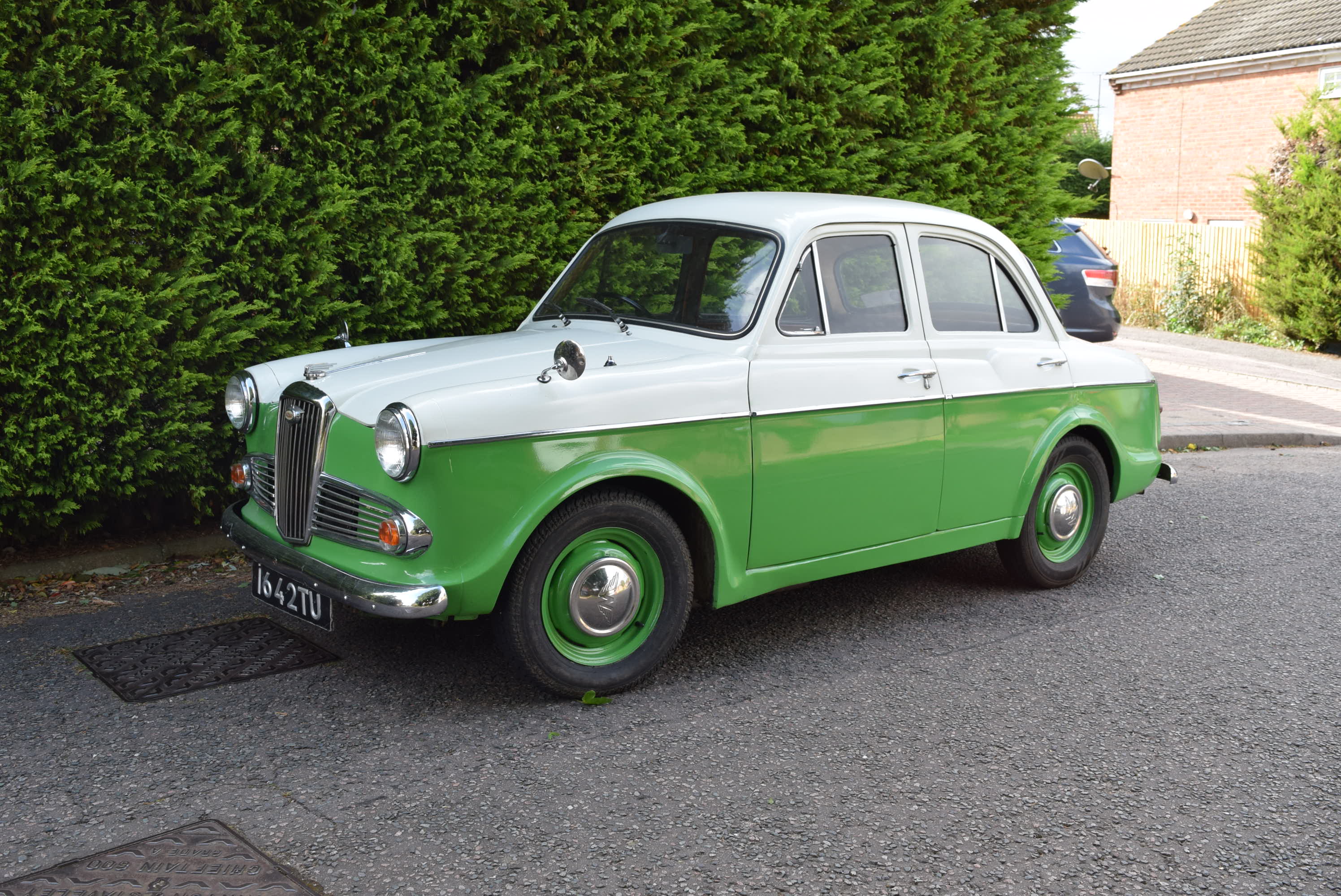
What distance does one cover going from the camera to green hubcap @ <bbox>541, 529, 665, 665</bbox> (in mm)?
4141

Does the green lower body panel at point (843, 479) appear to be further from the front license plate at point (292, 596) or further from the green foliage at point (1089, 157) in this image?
the green foliage at point (1089, 157)

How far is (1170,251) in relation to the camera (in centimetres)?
2039

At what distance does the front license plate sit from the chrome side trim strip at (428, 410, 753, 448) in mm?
713

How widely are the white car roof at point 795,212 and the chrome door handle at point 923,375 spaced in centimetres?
67

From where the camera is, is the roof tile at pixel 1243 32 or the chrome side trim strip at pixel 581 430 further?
the roof tile at pixel 1243 32

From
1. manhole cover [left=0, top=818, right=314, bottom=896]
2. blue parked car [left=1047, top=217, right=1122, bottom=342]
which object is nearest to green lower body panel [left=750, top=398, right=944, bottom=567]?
manhole cover [left=0, top=818, right=314, bottom=896]

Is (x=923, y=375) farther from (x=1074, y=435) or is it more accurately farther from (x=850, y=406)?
(x=1074, y=435)

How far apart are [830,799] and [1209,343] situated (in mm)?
16662

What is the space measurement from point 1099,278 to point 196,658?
1233 centimetres

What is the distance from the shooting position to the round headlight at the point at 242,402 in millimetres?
4562

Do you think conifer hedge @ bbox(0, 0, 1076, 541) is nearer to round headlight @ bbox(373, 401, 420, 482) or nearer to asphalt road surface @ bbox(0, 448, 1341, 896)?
asphalt road surface @ bbox(0, 448, 1341, 896)

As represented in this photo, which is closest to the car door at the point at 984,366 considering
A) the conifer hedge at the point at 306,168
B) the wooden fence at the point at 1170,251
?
the conifer hedge at the point at 306,168

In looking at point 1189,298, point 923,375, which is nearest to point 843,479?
point 923,375

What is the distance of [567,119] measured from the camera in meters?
6.55
